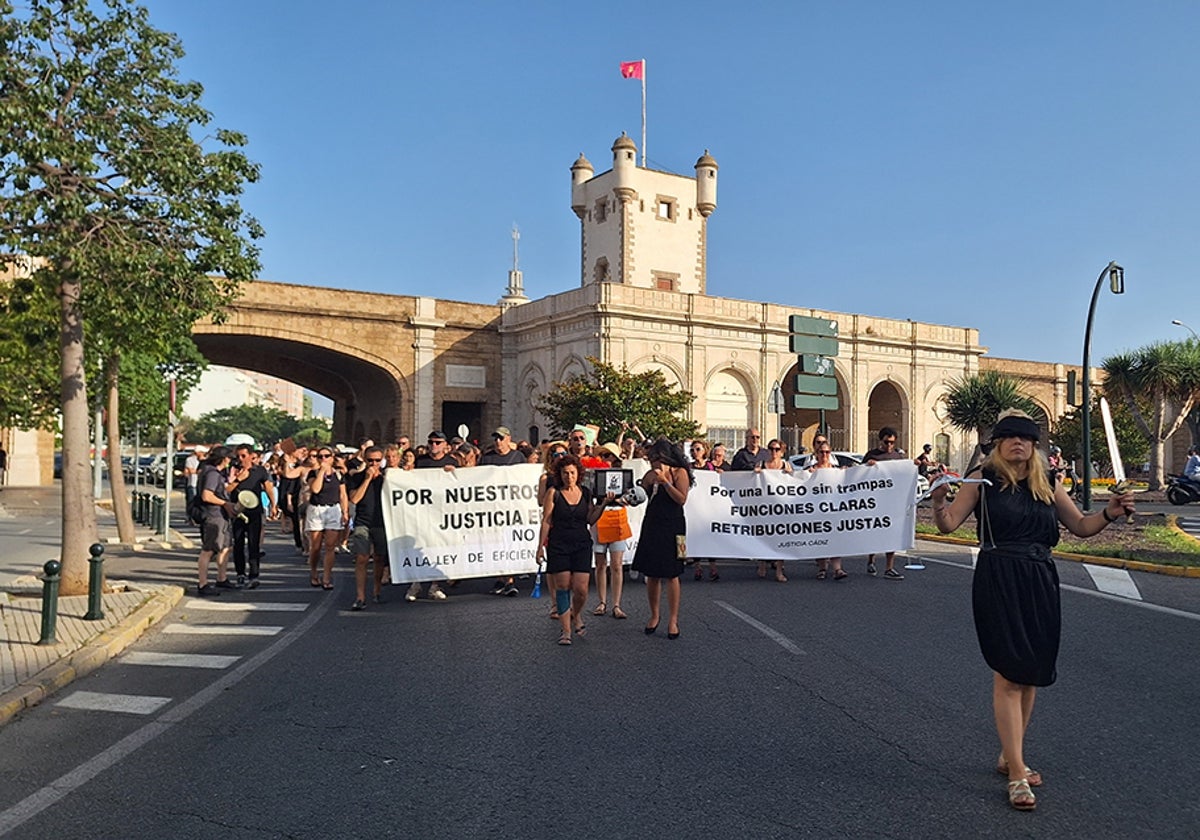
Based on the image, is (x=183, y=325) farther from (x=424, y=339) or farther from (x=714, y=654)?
(x=424, y=339)

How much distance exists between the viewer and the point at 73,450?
34.7ft

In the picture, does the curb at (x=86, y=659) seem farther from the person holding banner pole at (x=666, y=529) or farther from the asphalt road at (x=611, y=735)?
the person holding banner pole at (x=666, y=529)

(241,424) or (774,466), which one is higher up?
(241,424)

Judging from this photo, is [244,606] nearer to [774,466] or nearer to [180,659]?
[180,659]

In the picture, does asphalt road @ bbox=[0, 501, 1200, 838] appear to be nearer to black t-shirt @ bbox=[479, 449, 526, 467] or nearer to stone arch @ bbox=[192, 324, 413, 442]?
Answer: black t-shirt @ bbox=[479, 449, 526, 467]

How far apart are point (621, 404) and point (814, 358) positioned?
12.7 meters

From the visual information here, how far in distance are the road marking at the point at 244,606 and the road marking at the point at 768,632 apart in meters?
5.01

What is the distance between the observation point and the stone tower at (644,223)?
156 ft

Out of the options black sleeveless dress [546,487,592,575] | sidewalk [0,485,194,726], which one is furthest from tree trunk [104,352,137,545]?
black sleeveless dress [546,487,592,575]

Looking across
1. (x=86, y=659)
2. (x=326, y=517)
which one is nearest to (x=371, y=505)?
(x=326, y=517)

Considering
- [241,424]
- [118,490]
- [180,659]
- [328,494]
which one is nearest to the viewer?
[180,659]

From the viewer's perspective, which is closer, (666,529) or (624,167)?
(666,529)

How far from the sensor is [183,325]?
12328 millimetres

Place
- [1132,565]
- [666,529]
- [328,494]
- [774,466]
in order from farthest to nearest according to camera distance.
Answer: [1132,565] → [774,466] → [328,494] → [666,529]
